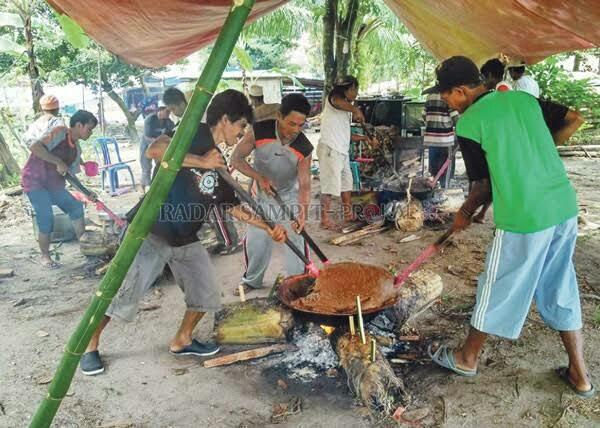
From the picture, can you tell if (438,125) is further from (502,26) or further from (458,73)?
(458,73)

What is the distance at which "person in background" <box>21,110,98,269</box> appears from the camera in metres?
4.96

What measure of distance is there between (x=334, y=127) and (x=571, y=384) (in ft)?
13.5

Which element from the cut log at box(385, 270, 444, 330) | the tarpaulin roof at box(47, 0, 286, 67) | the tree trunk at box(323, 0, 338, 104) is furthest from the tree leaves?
the tree trunk at box(323, 0, 338, 104)

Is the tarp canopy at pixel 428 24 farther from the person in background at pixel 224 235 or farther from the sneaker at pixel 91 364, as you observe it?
the sneaker at pixel 91 364

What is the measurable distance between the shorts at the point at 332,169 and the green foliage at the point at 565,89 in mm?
8394

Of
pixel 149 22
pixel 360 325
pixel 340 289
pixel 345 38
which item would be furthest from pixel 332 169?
pixel 345 38

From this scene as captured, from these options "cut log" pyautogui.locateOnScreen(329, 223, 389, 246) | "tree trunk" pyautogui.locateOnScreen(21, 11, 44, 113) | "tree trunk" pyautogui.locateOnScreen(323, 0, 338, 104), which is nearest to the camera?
"cut log" pyautogui.locateOnScreen(329, 223, 389, 246)

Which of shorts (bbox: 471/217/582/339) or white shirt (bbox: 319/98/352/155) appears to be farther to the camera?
white shirt (bbox: 319/98/352/155)

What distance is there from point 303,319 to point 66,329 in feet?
7.20

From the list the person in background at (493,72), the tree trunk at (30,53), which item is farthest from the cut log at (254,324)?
the tree trunk at (30,53)

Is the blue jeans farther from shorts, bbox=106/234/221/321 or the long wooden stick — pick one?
the long wooden stick

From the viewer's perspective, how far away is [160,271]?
3219mm

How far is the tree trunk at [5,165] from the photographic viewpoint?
28.4 ft

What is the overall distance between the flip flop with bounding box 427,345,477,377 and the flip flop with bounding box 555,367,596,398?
55cm
